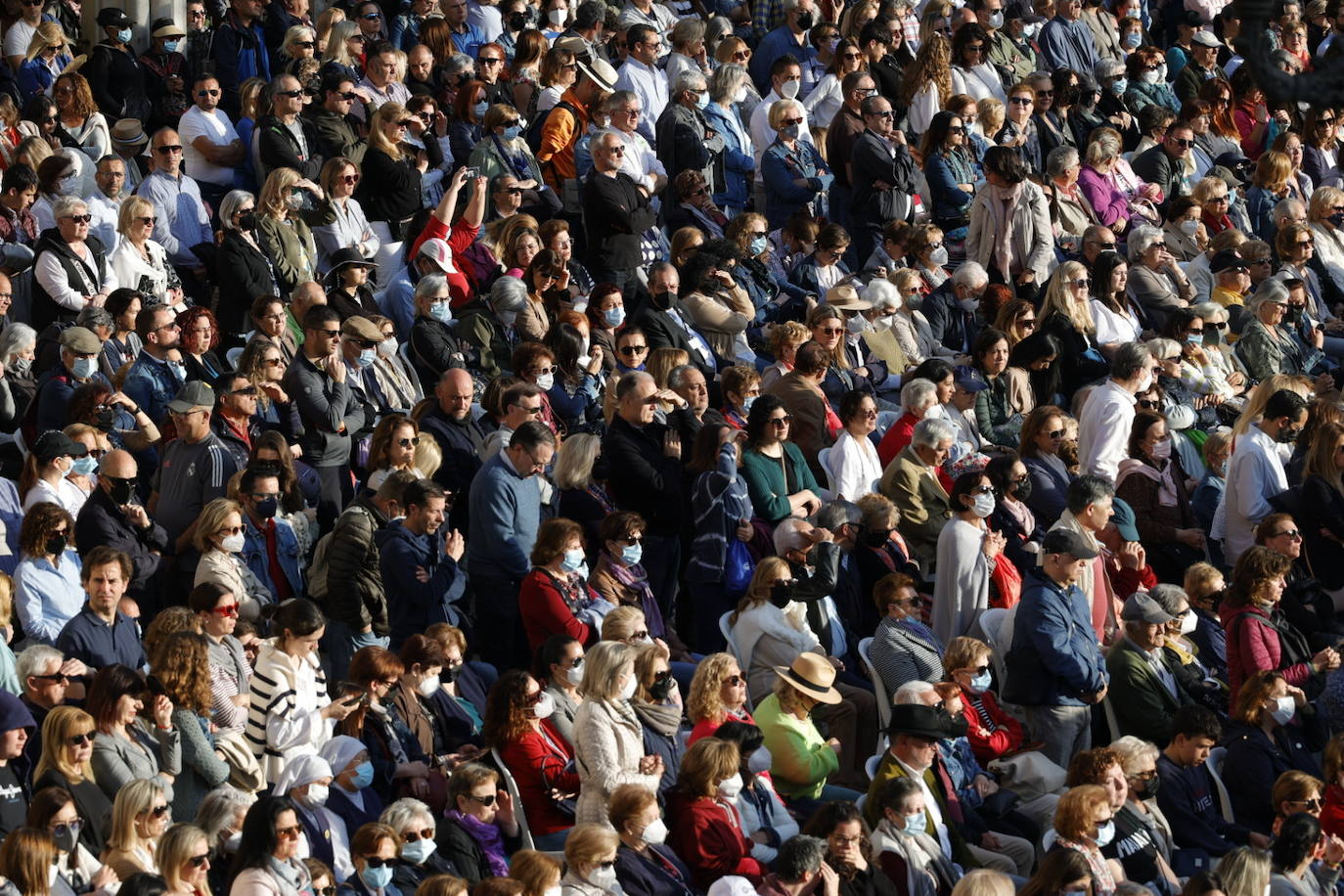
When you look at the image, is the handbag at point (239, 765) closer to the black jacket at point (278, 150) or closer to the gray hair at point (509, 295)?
the gray hair at point (509, 295)

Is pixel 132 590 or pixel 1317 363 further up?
pixel 132 590

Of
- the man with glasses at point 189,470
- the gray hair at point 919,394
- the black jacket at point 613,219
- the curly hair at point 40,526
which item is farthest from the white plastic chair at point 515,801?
the black jacket at point 613,219

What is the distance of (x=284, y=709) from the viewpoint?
10383 millimetres

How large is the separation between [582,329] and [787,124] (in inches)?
150

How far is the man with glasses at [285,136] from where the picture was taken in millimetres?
15680

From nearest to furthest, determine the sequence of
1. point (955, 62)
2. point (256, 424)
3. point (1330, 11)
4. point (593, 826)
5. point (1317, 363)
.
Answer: point (593, 826) → point (256, 424) → point (1317, 363) → point (955, 62) → point (1330, 11)

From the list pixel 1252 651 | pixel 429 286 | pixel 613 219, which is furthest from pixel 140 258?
pixel 1252 651

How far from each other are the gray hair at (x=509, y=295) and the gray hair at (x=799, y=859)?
207 inches

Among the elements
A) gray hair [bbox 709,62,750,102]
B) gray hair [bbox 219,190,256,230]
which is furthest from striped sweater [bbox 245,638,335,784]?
gray hair [bbox 709,62,750,102]

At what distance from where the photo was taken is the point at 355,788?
10.1m

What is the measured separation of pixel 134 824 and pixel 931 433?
529 cm

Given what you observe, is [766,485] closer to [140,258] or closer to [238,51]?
[140,258]

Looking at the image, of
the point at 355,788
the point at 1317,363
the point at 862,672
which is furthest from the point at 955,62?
the point at 355,788

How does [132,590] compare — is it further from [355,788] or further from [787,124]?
[787,124]
